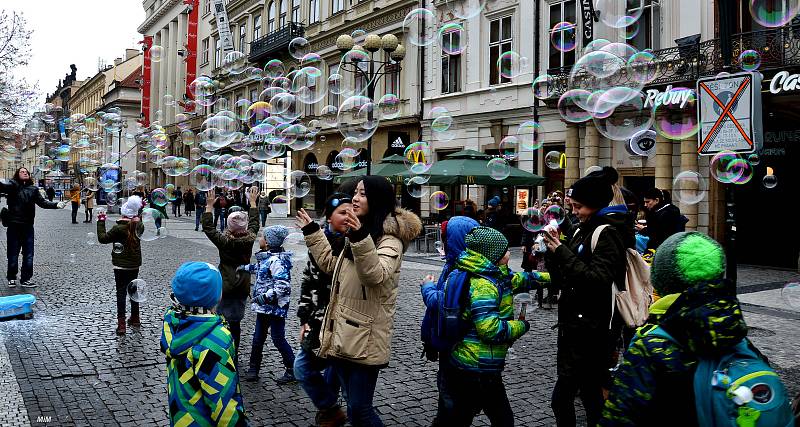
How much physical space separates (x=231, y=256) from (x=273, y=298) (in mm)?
722

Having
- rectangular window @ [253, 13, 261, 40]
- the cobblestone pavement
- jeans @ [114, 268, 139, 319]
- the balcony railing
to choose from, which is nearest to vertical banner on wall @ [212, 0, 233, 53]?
rectangular window @ [253, 13, 261, 40]

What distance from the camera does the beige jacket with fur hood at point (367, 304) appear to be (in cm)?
334

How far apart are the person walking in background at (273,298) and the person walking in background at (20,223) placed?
578 centimetres

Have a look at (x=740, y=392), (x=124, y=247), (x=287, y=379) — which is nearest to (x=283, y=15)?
(x=124, y=247)

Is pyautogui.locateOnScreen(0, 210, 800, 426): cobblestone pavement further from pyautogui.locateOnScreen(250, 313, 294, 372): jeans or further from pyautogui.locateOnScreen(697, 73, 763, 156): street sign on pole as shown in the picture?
pyautogui.locateOnScreen(697, 73, 763, 156): street sign on pole

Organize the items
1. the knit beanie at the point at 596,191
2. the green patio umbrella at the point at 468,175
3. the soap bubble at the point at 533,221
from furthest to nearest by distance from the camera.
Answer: the green patio umbrella at the point at 468,175
the soap bubble at the point at 533,221
the knit beanie at the point at 596,191

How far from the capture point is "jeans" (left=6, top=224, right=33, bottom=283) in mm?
9609

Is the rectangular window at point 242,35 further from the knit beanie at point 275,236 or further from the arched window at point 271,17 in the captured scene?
the knit beanie at point 275,236

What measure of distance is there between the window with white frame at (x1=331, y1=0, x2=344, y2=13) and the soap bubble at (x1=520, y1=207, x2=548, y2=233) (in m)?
22.5

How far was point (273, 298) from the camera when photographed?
5.20 meters

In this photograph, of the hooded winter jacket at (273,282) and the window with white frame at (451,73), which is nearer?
the hooded winter jacket at (273,282)

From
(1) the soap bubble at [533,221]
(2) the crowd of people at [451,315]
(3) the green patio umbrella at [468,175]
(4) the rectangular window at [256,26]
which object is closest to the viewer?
(2) the crowd of people at [451,315]

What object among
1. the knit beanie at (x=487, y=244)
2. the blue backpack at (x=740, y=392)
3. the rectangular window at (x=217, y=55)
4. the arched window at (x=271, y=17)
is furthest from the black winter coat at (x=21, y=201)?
the rectangular window at (x=217, y=55)

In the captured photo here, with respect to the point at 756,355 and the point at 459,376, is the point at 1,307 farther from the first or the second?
the point at 756,355
